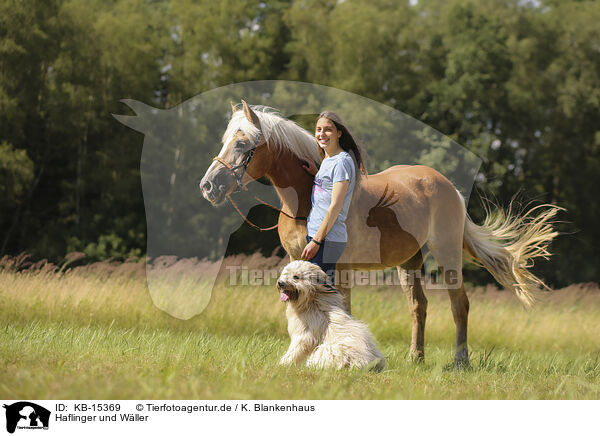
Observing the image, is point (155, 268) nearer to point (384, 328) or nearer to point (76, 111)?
point (384, 328)

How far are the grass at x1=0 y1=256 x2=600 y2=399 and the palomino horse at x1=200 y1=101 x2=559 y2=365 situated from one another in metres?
0.93

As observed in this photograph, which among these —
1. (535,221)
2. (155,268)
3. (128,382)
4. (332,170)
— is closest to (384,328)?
(535,221)

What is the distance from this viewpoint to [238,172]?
171 inches

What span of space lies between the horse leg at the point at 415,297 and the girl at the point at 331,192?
192 centimetres

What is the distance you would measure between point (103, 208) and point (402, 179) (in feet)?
45.7

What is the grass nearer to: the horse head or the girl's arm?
the girl's arm

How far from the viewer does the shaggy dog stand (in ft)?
13.2

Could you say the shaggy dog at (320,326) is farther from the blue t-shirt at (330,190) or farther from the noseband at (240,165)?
the noseband at (240,165)

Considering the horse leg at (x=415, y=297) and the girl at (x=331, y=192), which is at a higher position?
the girl at (x=331, y=192)

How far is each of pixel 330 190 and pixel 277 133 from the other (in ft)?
2.49

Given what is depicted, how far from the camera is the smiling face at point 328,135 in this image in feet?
13.6

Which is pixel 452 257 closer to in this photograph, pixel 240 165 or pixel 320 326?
pixel 320 326

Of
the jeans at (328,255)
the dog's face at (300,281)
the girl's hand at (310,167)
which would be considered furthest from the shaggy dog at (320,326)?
the girl's hand at (310,167)
